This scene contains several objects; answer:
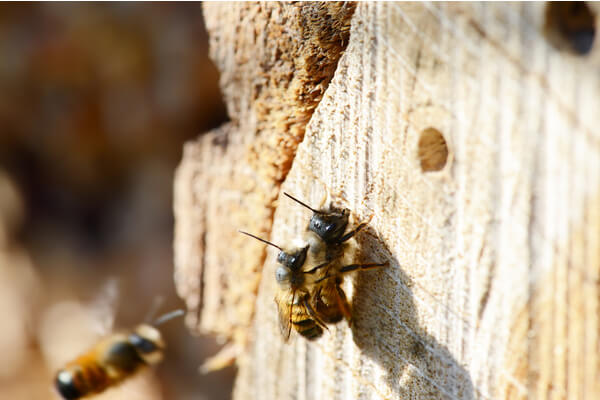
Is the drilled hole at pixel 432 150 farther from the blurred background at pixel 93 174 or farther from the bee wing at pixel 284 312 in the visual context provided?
the blurred background at pixel 93 174

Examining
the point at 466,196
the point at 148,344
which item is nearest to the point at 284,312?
the point at 466,196

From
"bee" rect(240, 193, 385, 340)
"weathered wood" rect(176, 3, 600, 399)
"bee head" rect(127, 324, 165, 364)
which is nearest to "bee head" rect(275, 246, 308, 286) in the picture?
"bee" rect(240, 193, 385, 340)

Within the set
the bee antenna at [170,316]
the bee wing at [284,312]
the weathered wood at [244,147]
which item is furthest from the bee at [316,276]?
the bee antenna at [170,316]

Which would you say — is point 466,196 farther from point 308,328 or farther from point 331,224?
point 308,328

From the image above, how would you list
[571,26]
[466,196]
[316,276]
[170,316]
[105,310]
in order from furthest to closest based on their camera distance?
[105,310] < [170,316] < [316,276] < [466,196] < [571,26]

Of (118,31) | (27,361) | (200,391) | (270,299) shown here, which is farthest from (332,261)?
(27,361)

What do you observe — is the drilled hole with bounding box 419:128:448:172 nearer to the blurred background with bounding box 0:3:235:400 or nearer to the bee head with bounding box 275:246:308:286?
the bee head with bounding box 275:246:308:286
